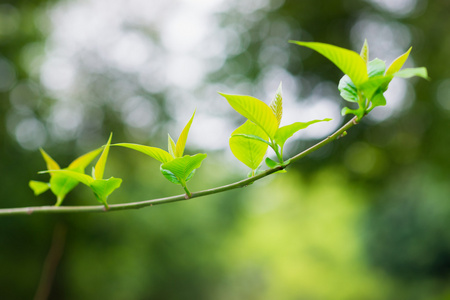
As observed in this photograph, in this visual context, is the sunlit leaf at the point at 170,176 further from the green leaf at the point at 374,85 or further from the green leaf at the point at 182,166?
the green leaf at the point at 374,85

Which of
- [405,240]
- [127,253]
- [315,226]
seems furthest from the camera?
[315,226]

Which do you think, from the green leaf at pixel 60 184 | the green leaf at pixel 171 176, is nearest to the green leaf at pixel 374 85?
the green leaf at pixel 171 176

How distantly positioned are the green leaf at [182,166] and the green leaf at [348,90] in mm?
90

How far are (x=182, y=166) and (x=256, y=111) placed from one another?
54mm

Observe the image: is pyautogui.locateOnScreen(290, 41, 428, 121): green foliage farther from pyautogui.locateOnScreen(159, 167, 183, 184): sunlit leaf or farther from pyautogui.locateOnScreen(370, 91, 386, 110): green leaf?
pyautogui.locateOnScreen(159, 167, 183, 184): sunlit leaf

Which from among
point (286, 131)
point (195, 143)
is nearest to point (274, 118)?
point (286, 131)

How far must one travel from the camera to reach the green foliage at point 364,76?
0.19 meters

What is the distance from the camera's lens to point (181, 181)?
0.74 feet

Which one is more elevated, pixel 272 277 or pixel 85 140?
pixel 85 140

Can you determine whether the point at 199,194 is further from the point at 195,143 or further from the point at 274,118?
the point at 195,143

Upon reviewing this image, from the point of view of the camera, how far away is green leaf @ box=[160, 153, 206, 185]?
214 mm

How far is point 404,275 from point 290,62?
167 inches

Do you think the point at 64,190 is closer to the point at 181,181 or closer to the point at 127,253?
the point at 181,181

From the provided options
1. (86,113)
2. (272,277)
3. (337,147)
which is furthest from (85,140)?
(272,277)
